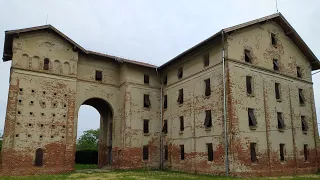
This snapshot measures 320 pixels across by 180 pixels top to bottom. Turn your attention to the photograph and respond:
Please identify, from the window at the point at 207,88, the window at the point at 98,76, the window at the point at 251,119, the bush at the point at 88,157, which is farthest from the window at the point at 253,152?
the bush at the point at 88,157

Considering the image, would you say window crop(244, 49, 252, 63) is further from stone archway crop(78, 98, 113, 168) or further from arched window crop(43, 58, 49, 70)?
arched window crop(43, 58, 49, 70)

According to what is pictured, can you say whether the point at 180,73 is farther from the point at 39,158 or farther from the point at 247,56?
the point at 39,158

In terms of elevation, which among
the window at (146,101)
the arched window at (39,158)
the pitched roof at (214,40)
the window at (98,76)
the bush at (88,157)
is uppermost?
the pitched roof at (214,40)

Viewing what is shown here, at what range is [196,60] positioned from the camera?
25703 mm

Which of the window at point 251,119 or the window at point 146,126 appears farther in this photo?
the window at point 146,126

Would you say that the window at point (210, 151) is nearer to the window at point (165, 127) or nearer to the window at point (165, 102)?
the window at point (165, 127)

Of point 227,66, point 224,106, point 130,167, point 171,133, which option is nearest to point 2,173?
point 130,167

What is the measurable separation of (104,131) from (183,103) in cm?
1031

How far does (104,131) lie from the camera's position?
104 feet

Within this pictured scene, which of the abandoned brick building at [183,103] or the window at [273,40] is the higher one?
the window at [273,40]

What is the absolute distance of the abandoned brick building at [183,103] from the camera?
2198cm

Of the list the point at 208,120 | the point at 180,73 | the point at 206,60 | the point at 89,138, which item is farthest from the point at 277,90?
the point at 89,138

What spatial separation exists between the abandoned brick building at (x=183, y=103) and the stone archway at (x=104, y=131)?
2.36 m

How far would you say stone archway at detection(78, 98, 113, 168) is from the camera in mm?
30562
